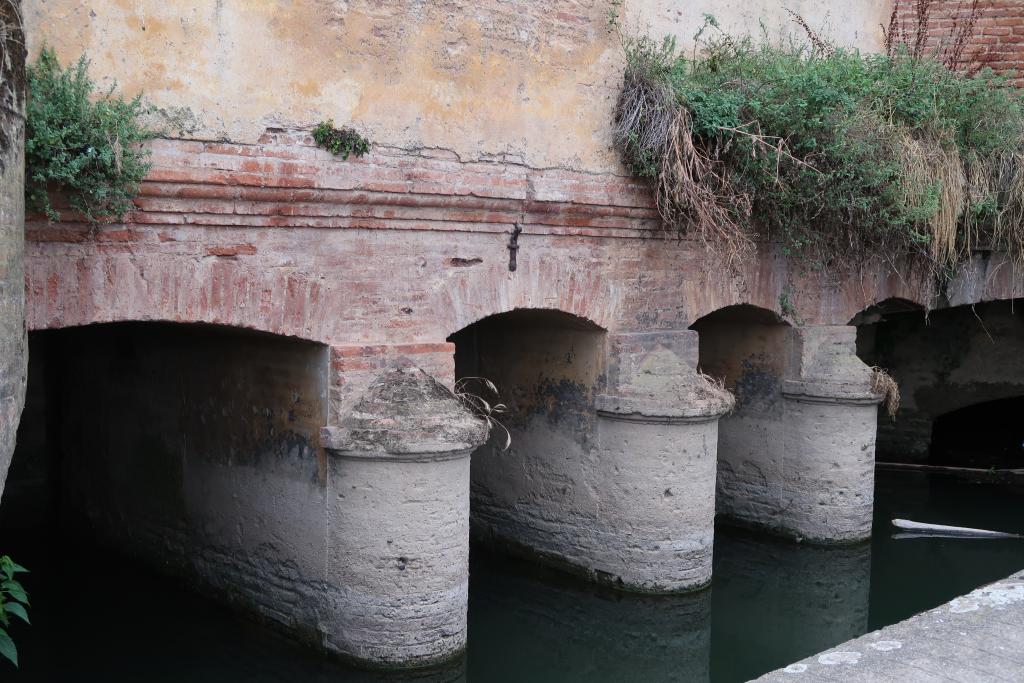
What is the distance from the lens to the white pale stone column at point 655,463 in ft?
24.0

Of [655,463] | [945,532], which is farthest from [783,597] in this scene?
[945,532]

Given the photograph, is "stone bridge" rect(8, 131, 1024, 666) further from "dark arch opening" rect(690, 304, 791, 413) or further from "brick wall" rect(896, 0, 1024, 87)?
"brick wall" rect(896, 0, 1024, 87)

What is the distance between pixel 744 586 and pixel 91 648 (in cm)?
450

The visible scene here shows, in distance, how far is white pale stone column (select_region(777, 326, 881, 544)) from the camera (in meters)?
8.66

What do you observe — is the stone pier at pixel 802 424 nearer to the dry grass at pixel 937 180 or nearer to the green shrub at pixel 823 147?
the green shrub at pixel 823 147

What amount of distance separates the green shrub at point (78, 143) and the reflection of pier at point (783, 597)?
4.45 metres

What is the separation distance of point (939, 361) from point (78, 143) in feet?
33.7

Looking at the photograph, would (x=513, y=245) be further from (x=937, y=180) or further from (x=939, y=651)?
(x=939, y=651)

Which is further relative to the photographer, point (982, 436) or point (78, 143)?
point (982, 436)

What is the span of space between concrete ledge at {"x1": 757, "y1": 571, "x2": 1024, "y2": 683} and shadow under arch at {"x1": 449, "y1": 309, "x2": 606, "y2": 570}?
3421 mm

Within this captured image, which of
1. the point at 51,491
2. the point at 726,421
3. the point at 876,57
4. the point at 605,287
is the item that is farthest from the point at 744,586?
the point at 51,491

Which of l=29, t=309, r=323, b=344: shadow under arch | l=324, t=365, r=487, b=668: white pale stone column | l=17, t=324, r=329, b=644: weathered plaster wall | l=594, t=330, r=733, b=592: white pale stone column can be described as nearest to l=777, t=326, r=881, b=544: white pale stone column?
l=594, t=330, r=733, b=592: white pale stone column

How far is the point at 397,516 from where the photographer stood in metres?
5.93

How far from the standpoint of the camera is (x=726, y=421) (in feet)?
30.2
